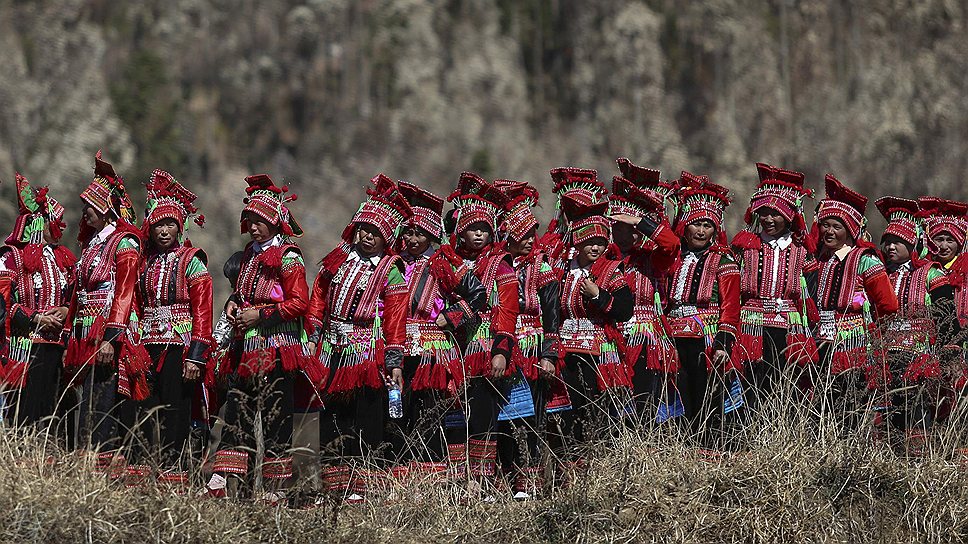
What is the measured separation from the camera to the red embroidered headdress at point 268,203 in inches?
293

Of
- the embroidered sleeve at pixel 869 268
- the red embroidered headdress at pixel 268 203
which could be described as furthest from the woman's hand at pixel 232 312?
the embroidered sleeve at pixel 869 268

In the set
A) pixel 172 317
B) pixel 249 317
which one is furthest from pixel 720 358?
pixel 172 317

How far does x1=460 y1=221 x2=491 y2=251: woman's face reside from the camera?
307 inches

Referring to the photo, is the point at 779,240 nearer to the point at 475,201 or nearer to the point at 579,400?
the point at 579,400

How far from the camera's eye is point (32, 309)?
25.4 feet

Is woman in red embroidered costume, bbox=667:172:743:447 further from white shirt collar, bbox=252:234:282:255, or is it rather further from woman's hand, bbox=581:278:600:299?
white shirt collar, bbox=252:234:282:255

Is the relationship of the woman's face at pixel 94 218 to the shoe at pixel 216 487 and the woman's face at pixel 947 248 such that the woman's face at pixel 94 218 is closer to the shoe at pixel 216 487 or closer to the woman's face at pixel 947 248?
the shoe at pixel 216 487

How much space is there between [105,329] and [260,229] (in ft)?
3.04

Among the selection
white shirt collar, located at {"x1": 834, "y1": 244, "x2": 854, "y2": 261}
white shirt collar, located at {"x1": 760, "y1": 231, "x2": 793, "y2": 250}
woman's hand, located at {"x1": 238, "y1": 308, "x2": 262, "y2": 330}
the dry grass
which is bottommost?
the dry grass

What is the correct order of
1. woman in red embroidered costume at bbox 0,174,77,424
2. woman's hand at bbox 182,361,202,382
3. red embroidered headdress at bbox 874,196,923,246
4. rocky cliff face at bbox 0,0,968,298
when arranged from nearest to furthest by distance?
woman's hand at bbox 182,361,202,382
woman in red embroidered costume at bbox 0,174,77,424
red embroidered headdress at bbox 874,196,923,246
rocky cliff face at bbox 0,0,968,298

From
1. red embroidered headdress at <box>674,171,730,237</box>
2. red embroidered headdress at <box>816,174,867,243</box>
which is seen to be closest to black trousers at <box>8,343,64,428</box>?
red embroidered headdress at <box>674,171,730,237</box>

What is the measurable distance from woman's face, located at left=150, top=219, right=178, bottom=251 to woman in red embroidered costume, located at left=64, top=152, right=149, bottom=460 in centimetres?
10

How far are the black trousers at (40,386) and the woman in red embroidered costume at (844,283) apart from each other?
416 cm

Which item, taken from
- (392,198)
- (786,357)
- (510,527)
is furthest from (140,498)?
(786,357)
